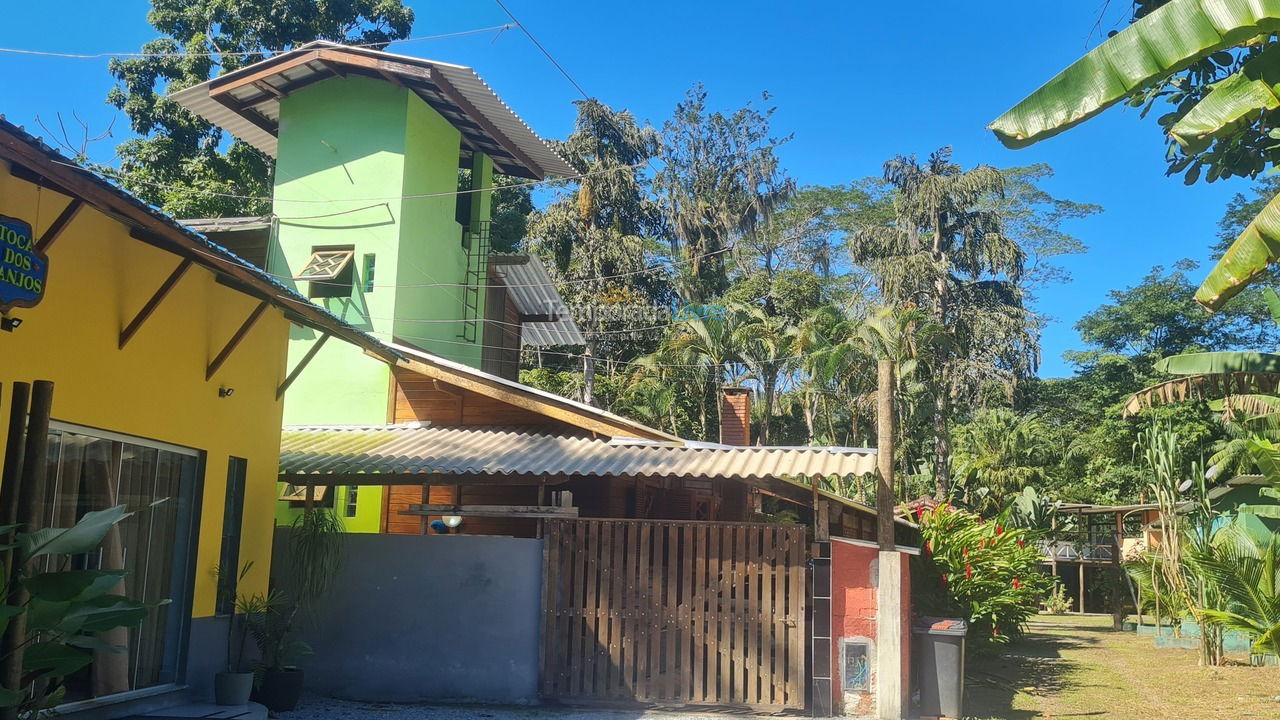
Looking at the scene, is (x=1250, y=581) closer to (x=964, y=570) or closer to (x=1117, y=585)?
(x=964, y=570)

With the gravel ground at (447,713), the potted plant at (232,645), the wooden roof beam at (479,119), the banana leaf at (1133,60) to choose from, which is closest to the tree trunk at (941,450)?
the wooden roof beam at (479,119)

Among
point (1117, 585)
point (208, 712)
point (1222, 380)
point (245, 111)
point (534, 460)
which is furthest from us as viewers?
point (1117, 585)

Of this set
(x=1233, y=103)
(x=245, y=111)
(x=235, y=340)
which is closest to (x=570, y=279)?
(x=245, y=111)

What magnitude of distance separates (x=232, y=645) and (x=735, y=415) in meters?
8.06

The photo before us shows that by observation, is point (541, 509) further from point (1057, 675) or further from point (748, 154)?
point (748, 154)

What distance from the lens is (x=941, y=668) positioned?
10469 millimetres

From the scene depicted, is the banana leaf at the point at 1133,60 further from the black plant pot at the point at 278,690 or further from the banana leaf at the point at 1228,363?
the banana leaf at the point at 1228,363

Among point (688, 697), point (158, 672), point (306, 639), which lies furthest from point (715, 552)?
point (158, 672)

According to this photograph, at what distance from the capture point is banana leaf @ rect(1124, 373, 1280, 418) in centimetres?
1470

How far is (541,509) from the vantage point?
10.9 metres

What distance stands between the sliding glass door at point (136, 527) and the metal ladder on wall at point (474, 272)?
1137 centimetres

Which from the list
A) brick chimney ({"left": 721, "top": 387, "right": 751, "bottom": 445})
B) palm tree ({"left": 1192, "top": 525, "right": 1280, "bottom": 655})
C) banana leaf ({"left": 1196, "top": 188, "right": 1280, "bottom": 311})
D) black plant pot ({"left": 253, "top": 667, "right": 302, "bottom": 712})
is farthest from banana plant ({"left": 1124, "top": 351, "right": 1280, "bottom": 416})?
black plant pot ({"left": 253, "top": 667, "right": 302, "bottom": 712})

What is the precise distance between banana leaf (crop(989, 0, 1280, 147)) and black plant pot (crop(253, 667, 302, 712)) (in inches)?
312

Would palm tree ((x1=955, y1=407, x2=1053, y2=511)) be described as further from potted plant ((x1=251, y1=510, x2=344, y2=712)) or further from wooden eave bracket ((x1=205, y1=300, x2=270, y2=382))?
wooden eave bracket ((x1=205, y1=300, x2=270, y2=382))
